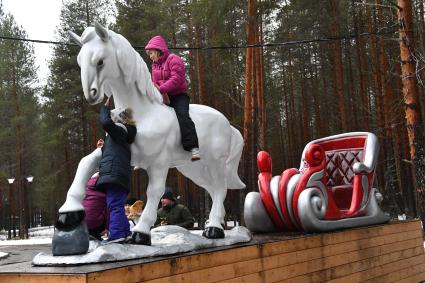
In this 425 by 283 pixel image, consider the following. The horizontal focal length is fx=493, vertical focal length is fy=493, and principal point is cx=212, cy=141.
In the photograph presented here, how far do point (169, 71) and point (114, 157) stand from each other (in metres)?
0.97

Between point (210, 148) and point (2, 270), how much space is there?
185 centimetres

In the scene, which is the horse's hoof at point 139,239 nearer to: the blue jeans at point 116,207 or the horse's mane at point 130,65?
the blue jeans at point 116,207

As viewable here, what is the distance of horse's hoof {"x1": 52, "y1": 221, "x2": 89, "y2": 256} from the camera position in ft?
10.1

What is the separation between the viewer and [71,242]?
308cm

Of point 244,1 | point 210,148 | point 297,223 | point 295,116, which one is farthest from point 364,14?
point 210,148

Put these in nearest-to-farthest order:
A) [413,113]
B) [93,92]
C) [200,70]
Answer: [93,92] → [413,113] → [200,70]

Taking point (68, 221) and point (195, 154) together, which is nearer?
point (68, 221)

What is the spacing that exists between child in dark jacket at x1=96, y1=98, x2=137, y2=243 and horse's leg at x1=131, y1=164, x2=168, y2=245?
0.30ft

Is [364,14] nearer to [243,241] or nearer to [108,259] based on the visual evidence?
[243,241]

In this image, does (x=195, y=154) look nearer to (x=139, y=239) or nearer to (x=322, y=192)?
(x=139, y=239)

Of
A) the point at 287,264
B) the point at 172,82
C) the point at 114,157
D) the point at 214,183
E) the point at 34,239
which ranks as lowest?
the point at 34,239

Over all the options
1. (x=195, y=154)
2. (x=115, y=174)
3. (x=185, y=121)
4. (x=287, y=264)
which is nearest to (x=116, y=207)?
(x=115, y=174)

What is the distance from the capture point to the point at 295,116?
80.0 ft

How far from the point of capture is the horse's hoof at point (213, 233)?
403 cm
